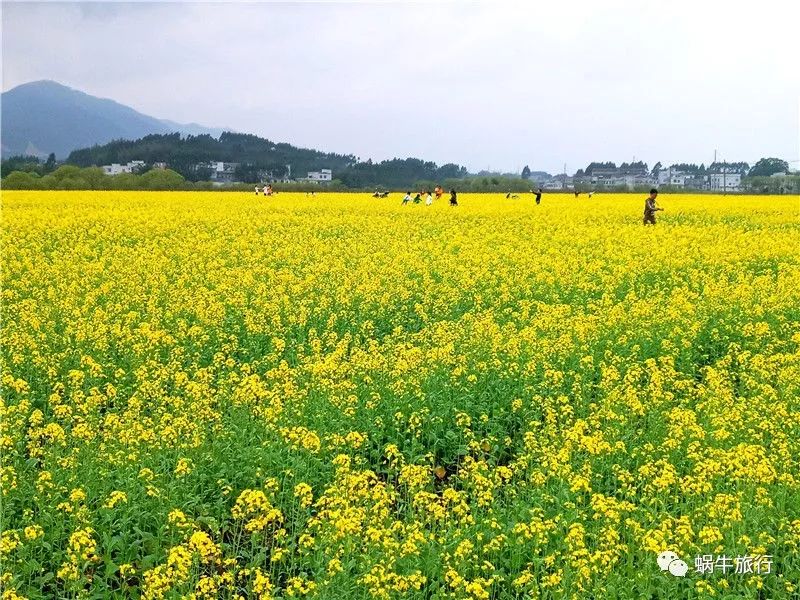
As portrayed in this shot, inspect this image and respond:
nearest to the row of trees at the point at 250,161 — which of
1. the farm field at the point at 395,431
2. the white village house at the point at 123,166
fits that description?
the white village house at the point at 123,166

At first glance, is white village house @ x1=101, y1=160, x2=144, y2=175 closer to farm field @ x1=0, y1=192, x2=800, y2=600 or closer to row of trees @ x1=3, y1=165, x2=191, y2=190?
Result: row of trees @ x1=3, y1=165, x2=191, y2=190

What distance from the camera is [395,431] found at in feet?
24.9

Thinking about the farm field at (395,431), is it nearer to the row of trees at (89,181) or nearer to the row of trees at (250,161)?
the row of trees at (89,181)

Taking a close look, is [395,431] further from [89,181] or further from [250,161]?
[250,161]

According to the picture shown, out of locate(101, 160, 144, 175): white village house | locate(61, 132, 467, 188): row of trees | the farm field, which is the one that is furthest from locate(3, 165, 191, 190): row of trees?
the farm field

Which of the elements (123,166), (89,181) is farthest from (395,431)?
(123,166)

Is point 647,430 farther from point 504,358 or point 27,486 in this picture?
point 27,486

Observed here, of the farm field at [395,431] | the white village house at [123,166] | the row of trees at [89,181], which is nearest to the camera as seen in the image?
the farm field at [395,431]

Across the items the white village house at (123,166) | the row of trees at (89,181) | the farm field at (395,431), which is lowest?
the farm field at (395,431)

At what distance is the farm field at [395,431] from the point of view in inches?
201

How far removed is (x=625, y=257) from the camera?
17.4m

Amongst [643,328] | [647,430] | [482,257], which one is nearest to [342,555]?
[647,430]

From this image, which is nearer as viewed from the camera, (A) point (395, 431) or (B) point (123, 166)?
(A) point (395, 431)

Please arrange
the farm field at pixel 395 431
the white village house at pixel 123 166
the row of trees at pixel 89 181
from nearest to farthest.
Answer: the farm field at pixel 395 431 → the row of trees at pixel 89 181 → the white village house at pixel 123 166
